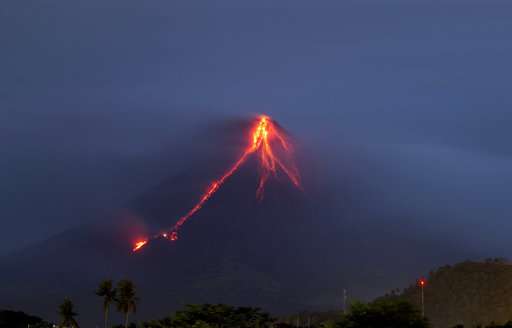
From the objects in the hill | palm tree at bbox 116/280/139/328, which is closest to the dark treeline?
palm tree at bbox 116/280/139/328

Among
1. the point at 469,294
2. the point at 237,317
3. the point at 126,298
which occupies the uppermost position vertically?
the point at 469,294

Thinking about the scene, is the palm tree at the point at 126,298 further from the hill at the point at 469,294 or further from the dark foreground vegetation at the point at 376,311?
the hill at the point at 469,294

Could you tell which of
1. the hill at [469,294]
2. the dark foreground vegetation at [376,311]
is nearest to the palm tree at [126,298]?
the dark foreground vegetation at [376,311]

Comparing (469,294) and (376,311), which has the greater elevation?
(469,294)

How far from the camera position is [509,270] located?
12912 cm

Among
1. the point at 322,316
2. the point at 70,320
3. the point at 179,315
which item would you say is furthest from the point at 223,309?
the point at 322,316

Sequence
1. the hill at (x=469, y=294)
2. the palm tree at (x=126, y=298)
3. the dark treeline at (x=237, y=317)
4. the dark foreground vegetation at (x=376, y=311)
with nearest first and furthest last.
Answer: the dark treeline at (x=237, y=317) < the dark foreground vegetation at (x=376, y=311) < the palm tree at (x=126, y=298) < the hill at (x=469, y=294)

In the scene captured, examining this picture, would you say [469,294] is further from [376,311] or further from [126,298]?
[376,311]

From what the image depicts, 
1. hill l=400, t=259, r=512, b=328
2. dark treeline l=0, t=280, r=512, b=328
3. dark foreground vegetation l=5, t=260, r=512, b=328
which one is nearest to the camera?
dark treeline l=0, t=280, r=512, b=328

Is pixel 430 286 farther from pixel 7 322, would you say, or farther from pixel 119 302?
pixel 7 322

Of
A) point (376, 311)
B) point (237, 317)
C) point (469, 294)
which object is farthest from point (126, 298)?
point (469, 294)

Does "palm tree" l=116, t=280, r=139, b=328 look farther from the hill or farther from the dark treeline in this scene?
the hill

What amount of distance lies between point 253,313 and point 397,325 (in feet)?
121

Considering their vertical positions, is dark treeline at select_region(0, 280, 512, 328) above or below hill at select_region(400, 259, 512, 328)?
below
